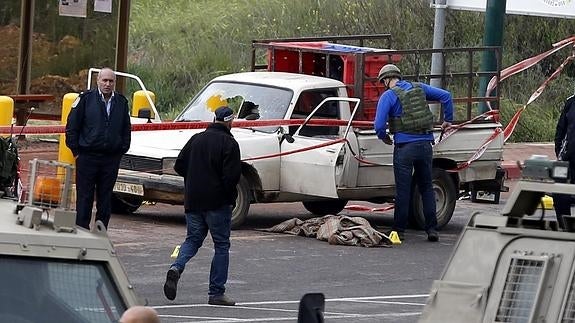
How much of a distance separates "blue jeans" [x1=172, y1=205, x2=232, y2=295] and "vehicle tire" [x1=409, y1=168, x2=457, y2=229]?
16.2ft

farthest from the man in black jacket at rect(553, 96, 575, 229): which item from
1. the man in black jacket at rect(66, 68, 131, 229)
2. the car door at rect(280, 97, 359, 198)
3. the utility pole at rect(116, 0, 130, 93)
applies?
the utility pole at rect(116, 0, 130, 93)

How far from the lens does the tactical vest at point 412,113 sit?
14773 millimetres

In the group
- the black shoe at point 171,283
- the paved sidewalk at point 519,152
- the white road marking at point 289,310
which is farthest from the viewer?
the paved sidewalk at point 519,152

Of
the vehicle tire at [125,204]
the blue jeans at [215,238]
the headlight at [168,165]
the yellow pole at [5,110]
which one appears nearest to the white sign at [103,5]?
the yellow pole at [5,110]

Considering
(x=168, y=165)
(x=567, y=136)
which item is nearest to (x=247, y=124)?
(x=168, y=165)

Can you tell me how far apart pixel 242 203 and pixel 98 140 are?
9.44 ft

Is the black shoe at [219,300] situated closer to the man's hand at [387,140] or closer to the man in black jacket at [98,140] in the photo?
the man in black jacket at [98,140]

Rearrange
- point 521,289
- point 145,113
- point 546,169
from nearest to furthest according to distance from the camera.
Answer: point 521,289 < point 546,169 < point 145,113

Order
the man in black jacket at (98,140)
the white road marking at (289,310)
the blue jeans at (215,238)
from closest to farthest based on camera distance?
the white road marking at (289,310) < the blue jeans at (215,238) < the man in black jacket at (98,140)

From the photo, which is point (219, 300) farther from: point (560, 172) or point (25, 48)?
point (25, 48)

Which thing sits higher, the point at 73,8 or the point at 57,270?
the point at 73,8

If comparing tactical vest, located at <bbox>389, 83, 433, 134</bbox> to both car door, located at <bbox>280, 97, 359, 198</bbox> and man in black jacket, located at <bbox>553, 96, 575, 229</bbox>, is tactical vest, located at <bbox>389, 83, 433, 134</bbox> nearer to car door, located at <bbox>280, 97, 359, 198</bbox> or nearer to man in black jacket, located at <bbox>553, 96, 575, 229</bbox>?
car door, located at <bbox>280, 97, 359, 198</bbox>

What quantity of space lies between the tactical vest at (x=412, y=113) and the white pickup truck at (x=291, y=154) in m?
0.64

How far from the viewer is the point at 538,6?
2309 cm
